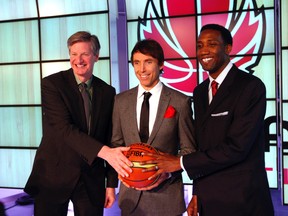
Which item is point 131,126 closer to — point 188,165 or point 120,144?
point 120,144

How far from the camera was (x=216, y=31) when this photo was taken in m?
2.08

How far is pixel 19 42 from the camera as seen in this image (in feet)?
18.0

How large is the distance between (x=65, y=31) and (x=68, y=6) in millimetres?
393

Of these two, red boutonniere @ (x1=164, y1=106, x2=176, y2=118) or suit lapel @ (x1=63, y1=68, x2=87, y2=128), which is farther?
suit lapel @ (x1=63, y1=68, x2=87, y2=128)

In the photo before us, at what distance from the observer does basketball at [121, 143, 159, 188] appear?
1.98m

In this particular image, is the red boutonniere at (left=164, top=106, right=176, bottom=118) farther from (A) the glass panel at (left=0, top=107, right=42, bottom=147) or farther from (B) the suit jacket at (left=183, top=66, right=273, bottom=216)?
(A) the glass panel at (left=0, top=107, right=42, bottom=147)

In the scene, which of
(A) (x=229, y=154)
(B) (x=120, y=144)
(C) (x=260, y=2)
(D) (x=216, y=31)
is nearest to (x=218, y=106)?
(A) (x=229, y=154)

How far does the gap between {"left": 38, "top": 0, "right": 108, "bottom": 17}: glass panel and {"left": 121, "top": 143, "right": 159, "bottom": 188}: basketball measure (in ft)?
11.7

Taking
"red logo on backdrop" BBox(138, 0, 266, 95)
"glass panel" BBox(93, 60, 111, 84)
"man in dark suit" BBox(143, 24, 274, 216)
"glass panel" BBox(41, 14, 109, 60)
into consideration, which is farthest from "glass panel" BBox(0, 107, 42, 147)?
"man in dark suit" BBox(143, 24, 274, 216)

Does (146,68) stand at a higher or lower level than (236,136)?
higher

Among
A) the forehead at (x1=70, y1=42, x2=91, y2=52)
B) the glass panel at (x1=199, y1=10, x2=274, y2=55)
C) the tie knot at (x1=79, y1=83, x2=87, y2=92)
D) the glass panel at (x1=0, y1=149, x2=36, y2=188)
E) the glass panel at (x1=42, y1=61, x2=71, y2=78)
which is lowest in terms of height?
the glass panel at (x1=0, y1=149, x2=36, y2=188)

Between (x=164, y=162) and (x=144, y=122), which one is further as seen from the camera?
(x=144, y=122)

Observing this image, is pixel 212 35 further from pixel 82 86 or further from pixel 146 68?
pixel 82 86

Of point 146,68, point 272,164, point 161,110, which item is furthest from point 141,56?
point 272,164
